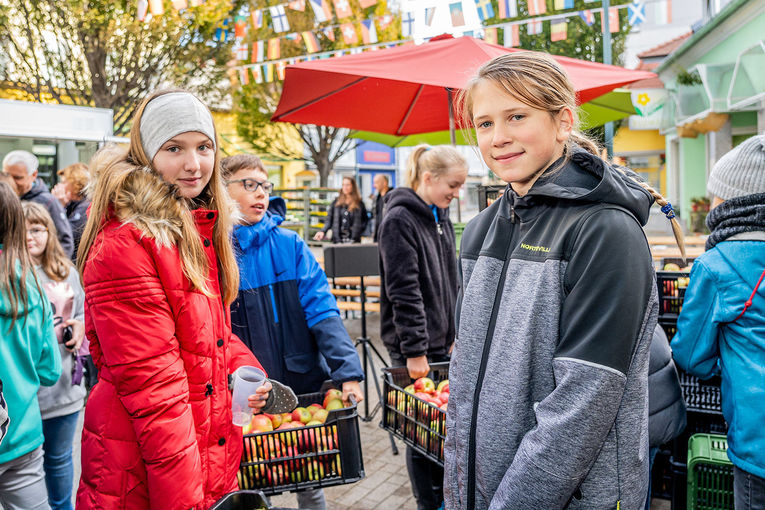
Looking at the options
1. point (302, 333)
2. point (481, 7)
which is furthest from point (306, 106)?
point (481, 7)

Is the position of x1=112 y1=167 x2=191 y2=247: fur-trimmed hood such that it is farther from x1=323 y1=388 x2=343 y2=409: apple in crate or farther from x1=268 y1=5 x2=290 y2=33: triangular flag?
x1=268 y1=5 x2=290 y2=33: triangular flag

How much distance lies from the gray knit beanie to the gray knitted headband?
79.1 inches

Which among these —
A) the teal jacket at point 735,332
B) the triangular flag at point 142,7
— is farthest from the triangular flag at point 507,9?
the teal jacket at point 735,332

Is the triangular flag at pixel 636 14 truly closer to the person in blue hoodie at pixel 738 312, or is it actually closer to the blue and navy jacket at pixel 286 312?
the person in blue hoodie at pixel 738 312

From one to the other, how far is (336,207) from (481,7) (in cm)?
507

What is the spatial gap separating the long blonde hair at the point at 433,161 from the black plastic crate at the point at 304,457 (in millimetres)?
1882

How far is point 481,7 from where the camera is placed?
966 centimetres

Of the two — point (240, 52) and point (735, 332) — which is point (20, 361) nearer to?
point (735, 332)

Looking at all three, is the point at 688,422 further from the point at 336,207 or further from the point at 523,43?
the point at 523,43

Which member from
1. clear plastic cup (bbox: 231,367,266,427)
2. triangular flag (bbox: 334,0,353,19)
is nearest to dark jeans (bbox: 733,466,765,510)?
clear plastic cup (bbox: 231,367,266,427)

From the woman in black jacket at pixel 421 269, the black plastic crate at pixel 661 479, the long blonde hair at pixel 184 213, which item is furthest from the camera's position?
the woman in black jacket at pixel 421 269

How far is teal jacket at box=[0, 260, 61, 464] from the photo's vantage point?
2.39 metres

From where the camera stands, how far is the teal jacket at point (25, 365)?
2391mm

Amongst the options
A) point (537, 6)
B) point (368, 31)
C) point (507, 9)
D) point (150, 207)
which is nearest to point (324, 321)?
point (150, 207)
